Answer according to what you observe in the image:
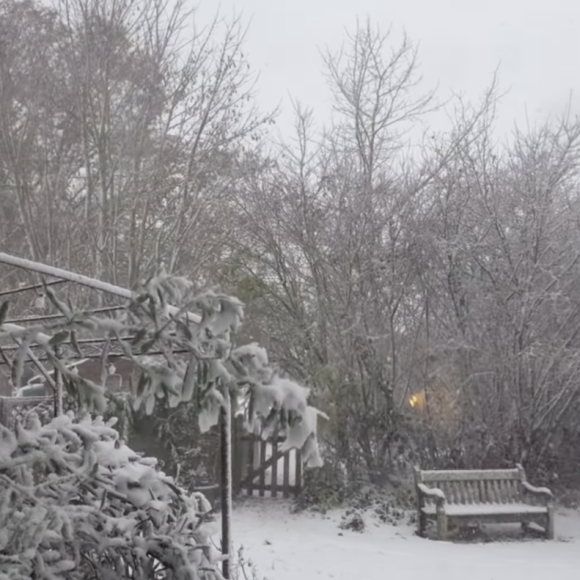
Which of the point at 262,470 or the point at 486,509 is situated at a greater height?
the point at 262,470

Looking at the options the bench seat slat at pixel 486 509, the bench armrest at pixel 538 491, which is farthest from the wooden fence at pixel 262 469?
the bench armrest at pixel 538 491

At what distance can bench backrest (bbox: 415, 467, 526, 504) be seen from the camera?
11.8 feet

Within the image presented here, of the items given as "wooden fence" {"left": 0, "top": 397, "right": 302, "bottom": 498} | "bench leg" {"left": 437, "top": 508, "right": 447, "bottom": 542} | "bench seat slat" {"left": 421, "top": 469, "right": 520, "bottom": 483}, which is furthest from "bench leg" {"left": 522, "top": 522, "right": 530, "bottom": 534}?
"wooden fence" {"left": 0, "top": 397, "right": 302, "bottom": 498}

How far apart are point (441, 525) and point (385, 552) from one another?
40 cm

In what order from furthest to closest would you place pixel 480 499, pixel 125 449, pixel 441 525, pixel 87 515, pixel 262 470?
pixel 262 470 < pixel 480 499 < pixel 441 525 < pixel 125 449 < pixel 87 515

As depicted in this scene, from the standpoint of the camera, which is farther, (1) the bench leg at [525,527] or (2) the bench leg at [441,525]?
(1) the bench leg at [525,527]

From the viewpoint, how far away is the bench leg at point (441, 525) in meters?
3.36

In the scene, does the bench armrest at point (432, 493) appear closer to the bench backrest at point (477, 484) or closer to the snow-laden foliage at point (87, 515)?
the bench backrest at point (477, 484)

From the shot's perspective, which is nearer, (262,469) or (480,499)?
(480,499)

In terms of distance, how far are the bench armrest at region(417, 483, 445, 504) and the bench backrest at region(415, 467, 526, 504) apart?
46 millimetres

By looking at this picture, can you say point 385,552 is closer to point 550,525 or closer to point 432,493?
point 432,493

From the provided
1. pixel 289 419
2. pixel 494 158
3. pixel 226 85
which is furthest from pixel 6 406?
pixel 494 158

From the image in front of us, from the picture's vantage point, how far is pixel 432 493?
343 cm

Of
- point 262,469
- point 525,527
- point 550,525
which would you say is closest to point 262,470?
point 262,469
